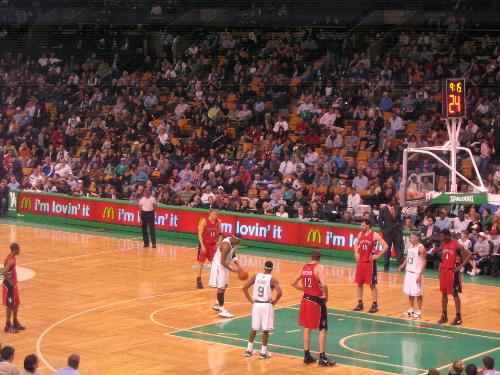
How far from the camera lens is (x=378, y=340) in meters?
18.8

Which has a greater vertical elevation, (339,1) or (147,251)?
(339,1)

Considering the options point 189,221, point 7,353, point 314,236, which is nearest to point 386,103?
point 314,236

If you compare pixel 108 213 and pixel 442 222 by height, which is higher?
pixel 442 222

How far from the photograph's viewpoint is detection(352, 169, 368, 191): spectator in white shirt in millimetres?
31172

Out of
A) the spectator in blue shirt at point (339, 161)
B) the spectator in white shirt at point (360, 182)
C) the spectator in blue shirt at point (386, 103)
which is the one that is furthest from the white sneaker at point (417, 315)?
the spectator in blue shirt at point (386, 103)

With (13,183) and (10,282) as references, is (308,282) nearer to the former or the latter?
(10,282)

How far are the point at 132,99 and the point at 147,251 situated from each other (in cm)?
1411

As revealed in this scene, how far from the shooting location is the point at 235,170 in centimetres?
3381

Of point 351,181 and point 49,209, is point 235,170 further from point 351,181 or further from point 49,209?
point 49,209

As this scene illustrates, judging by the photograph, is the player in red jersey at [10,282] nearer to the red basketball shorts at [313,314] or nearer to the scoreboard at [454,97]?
the red basketball shorts at [313,314]

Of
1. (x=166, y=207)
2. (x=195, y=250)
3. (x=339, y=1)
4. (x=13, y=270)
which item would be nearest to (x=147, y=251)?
(x=195, y=250)

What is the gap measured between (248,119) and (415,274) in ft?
59.3

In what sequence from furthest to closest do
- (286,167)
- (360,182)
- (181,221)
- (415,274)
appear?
(286,167) < (181,221) < (360,182) < (415,274)

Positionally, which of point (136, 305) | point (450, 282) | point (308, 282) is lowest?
point (136, 305)
